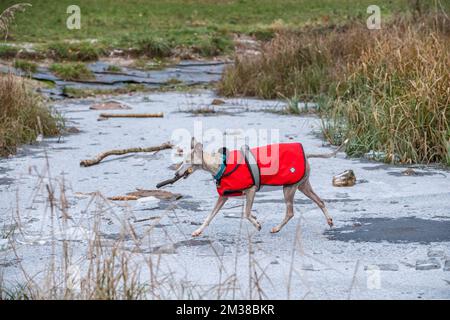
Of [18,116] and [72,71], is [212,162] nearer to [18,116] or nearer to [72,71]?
[18,116]

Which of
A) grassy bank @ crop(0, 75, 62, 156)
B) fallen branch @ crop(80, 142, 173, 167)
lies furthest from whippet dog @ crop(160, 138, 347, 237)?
grassy bank @ crop(0, 75, 62, 156)

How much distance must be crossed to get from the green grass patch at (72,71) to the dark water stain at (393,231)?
39.3 ft

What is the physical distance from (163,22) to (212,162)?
74.1 ft

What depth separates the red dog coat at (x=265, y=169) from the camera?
5145 mm

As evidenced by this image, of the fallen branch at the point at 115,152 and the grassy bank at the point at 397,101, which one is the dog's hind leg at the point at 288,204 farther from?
the fallen branch at the point at 115,152

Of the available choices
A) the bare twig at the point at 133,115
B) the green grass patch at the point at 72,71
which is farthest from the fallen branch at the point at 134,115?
the green grass patch at the point at 72,71

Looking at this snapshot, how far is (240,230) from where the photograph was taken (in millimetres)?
4828

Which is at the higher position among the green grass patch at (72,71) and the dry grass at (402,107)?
the dry grass at (402,107)

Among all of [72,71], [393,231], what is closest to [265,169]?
[393,231]

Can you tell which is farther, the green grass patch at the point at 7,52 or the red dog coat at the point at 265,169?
the green grass patch at the point at 7,52

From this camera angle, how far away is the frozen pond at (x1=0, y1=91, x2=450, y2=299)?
439cm

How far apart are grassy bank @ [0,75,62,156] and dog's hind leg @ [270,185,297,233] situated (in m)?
4.08
